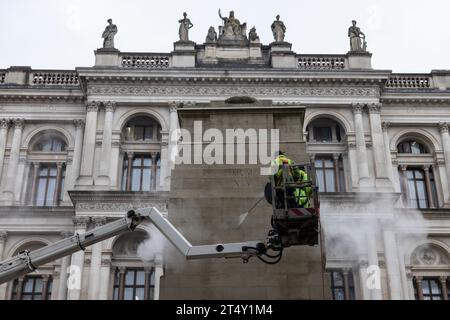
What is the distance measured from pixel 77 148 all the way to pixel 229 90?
28.6 ft

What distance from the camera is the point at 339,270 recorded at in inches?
1199

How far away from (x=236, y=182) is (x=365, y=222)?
16.2 meters

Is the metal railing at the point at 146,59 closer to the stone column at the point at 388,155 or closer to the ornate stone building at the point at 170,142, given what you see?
the ornate stone building at the point at 170,142

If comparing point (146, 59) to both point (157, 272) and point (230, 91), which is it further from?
point (157, 272)

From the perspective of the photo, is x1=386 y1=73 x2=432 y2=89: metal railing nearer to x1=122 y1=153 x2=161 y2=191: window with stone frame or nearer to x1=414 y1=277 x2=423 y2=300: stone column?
x1=414 y1=277 x2=423 y2=300: stone column

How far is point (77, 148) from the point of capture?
33469 millimetres

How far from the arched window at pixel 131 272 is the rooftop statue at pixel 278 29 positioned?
14071mm

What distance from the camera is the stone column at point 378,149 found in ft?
104

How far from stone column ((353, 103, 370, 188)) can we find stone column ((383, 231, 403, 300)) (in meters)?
2.99

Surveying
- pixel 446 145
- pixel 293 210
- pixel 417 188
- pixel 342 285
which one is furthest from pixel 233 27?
pixel 293 210

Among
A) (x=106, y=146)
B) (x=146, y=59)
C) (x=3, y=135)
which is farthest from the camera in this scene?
(x=146, y=59)

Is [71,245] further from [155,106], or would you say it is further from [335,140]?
[335,140]

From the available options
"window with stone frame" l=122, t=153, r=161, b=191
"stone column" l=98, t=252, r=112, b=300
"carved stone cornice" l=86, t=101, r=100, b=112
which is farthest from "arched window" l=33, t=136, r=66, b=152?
"stone column" l=98, t=252, r=112, b=300
